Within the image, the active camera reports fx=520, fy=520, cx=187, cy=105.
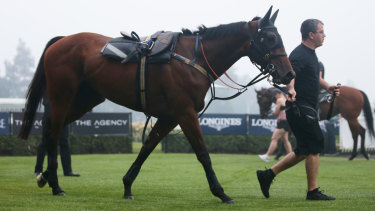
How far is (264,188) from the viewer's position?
256 inches

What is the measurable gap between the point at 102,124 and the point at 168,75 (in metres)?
13.5

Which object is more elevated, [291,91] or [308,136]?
[291,91]

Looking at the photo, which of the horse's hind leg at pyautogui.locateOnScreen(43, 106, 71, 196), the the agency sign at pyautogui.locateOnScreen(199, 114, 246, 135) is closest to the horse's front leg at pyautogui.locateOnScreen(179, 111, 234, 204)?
the horse's hind leg at pyautogui.locateOnScreen(43, 106, 71, 196)

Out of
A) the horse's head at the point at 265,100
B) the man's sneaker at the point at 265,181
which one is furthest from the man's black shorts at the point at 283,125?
the man's sneaker at the point at 265,181

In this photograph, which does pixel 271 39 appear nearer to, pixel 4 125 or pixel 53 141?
pixel 53 141

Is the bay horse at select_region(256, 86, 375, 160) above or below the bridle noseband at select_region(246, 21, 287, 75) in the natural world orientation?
below

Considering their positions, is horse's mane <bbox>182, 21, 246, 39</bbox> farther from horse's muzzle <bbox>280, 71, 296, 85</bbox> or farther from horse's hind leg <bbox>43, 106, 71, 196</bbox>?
horse's hind leg <bbox>43, 106, 71, 196</bbox>

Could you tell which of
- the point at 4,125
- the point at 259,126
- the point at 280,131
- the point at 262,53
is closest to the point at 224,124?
the point at 259,126

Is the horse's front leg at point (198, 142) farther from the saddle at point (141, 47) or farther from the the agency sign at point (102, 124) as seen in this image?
the the agency sign at point (102, 124)

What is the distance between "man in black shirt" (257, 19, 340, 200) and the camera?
6.18 metres

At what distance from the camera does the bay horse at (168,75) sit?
19.4 ft

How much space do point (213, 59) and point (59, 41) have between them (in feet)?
7.20

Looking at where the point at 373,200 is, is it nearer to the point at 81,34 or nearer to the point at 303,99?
the point at 303,99

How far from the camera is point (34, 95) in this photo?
7395mm
